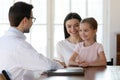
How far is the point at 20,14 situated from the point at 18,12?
0.02 metres

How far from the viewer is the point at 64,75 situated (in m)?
1.86

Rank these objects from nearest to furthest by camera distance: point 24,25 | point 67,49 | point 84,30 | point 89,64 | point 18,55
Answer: point 18,55
point 24,25
point 89,64
point 84,30
point 67,49

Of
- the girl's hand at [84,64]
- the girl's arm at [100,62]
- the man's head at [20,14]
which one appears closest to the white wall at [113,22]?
the girl's arm at [100,62]

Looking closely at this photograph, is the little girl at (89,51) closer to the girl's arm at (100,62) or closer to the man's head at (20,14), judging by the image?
the girl's arm at (100,62)

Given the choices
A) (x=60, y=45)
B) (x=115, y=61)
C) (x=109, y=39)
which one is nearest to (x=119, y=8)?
(x=109, y=39)

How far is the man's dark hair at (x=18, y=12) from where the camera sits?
→ 2.05 m

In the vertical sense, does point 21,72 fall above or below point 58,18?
below

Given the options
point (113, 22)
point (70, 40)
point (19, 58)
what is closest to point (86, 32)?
point (70, 40)

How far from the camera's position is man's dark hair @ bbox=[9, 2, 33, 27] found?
6.73 ft

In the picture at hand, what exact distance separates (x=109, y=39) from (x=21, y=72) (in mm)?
3098

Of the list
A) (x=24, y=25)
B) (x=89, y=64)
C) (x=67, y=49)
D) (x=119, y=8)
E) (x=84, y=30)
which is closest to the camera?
(x=24, y=25)

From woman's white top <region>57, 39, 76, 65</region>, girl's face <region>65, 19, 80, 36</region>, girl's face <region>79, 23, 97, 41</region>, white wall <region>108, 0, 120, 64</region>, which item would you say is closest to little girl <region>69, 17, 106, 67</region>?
girl's face <region>79, 23, 97, 41</region>

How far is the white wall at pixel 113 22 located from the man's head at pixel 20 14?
112 inches

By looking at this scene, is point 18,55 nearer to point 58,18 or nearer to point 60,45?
point 60,45
